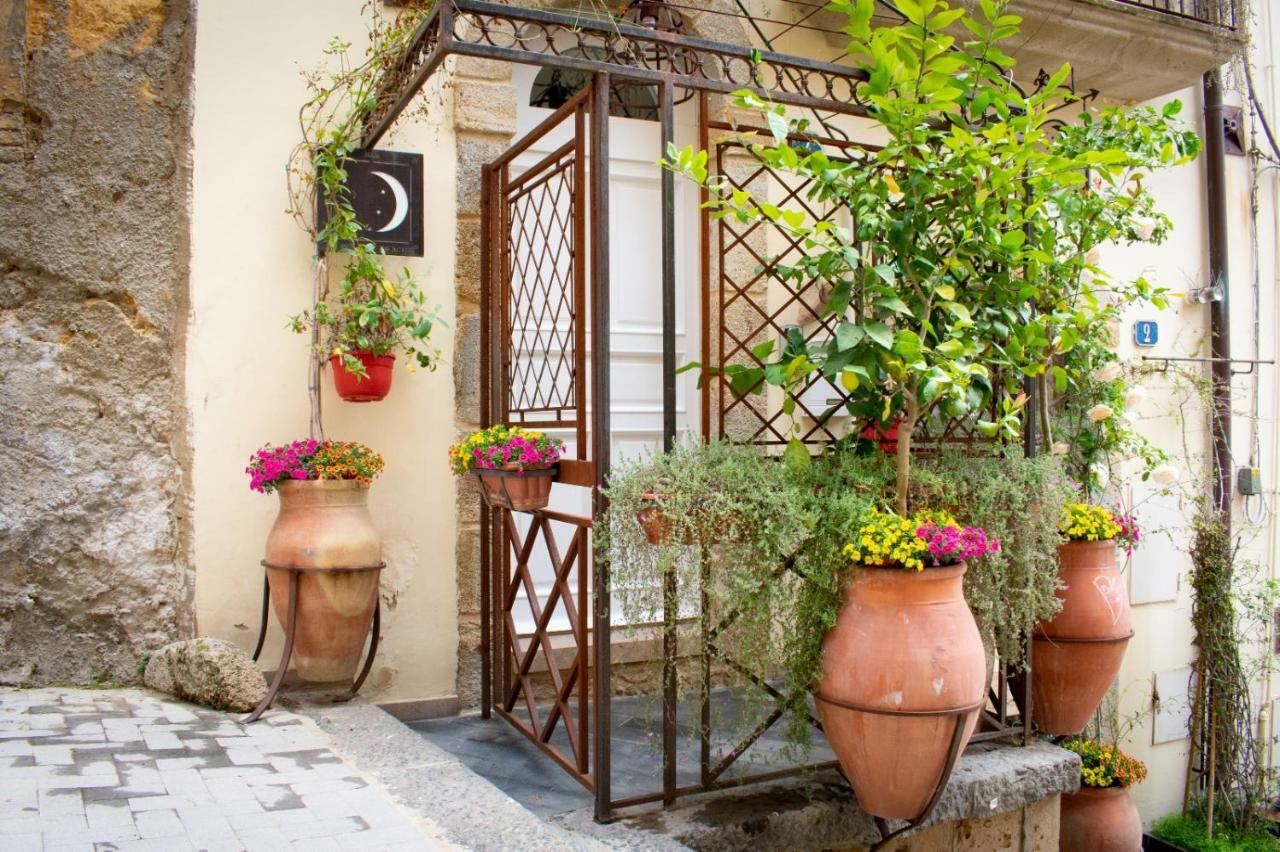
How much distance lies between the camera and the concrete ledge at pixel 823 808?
11.3ft

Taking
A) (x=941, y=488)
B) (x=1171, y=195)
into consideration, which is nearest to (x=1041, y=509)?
(x=941, y=488)

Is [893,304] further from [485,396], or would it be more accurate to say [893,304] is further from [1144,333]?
[1144,333]

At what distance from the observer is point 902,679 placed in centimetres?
322

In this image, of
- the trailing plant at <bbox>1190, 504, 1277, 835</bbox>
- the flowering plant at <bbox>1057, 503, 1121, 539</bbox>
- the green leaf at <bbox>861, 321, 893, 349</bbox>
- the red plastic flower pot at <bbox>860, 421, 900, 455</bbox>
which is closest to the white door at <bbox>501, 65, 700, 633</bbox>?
the red plastic flower pot at <bbox>860, 421, 900, 455</bbox>

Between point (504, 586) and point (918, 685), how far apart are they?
1839 mm

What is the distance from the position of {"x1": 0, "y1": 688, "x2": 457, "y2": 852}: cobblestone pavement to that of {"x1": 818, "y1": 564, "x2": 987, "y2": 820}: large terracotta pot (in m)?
1.26

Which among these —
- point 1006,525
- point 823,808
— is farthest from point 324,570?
point 1006,525

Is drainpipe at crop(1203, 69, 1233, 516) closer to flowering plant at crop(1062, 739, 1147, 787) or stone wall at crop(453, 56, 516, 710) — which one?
flowering plant at crop(1062, 739, 1147, 787)

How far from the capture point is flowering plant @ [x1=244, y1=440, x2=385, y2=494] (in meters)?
4.08

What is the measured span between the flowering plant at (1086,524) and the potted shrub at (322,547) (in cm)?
273

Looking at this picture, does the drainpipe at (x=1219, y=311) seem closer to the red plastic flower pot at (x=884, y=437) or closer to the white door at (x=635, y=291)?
the red plastic flower pot at (x=884, y=437)

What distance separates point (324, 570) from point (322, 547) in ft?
0.28

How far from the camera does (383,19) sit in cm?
458

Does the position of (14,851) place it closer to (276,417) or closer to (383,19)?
(276,417)
